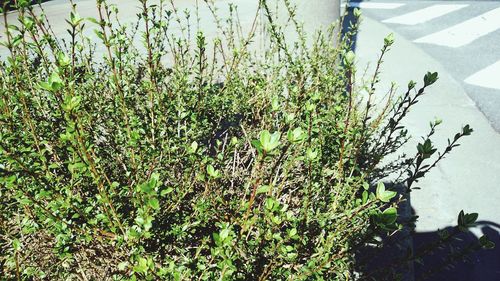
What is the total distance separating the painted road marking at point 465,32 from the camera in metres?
7.19

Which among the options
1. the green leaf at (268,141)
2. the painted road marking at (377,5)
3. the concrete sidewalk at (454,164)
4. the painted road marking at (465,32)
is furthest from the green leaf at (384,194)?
the painted road marking at (377,5)

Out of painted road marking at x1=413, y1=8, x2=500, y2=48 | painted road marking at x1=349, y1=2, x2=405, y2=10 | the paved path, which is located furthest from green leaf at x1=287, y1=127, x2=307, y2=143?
painted road marking at x1=349, y1=2, x2=405, y2=10

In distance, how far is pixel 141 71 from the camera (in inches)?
140

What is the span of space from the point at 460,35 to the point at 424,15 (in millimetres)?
2123

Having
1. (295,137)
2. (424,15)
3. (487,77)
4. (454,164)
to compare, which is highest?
(424,15)

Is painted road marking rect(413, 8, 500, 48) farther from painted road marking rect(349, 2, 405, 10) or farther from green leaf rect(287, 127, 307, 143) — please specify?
green leaf rect(287, 127, 307, 143)

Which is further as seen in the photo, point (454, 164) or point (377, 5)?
point (377, 5)

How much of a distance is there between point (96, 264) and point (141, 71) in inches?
85.0

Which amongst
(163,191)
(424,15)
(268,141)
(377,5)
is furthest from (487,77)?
(377,5)

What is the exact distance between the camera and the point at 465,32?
759cm

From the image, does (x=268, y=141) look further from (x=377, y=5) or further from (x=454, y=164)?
(x=377, y=5)

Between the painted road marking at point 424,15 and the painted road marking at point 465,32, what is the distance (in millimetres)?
982

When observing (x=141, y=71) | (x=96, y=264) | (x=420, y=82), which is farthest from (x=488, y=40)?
(x=96, y=264)

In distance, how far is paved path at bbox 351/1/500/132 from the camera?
17.3 feet
